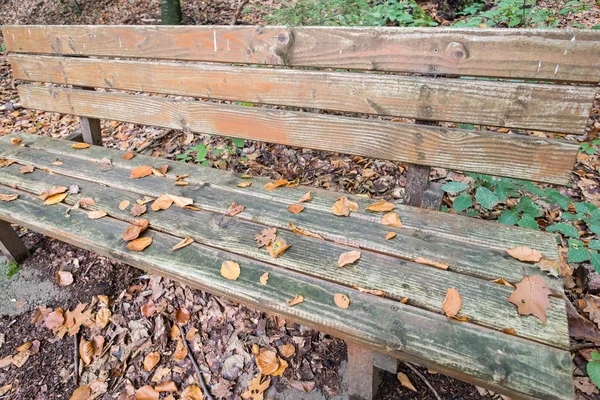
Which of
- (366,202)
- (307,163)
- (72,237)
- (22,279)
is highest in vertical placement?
(366,202)

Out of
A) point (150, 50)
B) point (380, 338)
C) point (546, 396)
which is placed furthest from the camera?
point (150, 50)

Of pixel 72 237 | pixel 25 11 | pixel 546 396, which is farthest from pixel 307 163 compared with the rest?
pixel 25 11

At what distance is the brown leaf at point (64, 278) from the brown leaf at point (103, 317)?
1.15 feet

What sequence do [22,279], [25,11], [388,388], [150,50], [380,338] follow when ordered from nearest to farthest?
[380,338]
[388,388]
[150,50]
[22,279]
[25,11]

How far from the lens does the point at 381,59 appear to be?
1607 mm

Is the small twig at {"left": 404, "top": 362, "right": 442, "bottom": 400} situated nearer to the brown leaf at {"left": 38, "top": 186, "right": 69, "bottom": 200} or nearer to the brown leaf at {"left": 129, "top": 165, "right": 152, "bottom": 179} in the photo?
the brown leaf at {"left": 129, "top": 165, "right": 152, "bottom": 179}

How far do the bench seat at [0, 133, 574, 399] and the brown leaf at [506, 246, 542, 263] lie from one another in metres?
0.03

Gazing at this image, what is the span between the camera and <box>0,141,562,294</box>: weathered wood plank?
4.23 feet

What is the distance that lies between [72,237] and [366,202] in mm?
1265

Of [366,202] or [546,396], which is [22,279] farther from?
[546,396]

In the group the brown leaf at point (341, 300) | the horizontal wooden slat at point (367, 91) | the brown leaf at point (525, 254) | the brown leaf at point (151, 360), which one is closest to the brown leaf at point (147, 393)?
the brown leaf at point (151, 360)

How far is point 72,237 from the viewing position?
1.58 metres

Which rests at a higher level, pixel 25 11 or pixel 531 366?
pixel 25 11

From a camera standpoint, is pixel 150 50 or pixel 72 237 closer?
pixel 72 237
